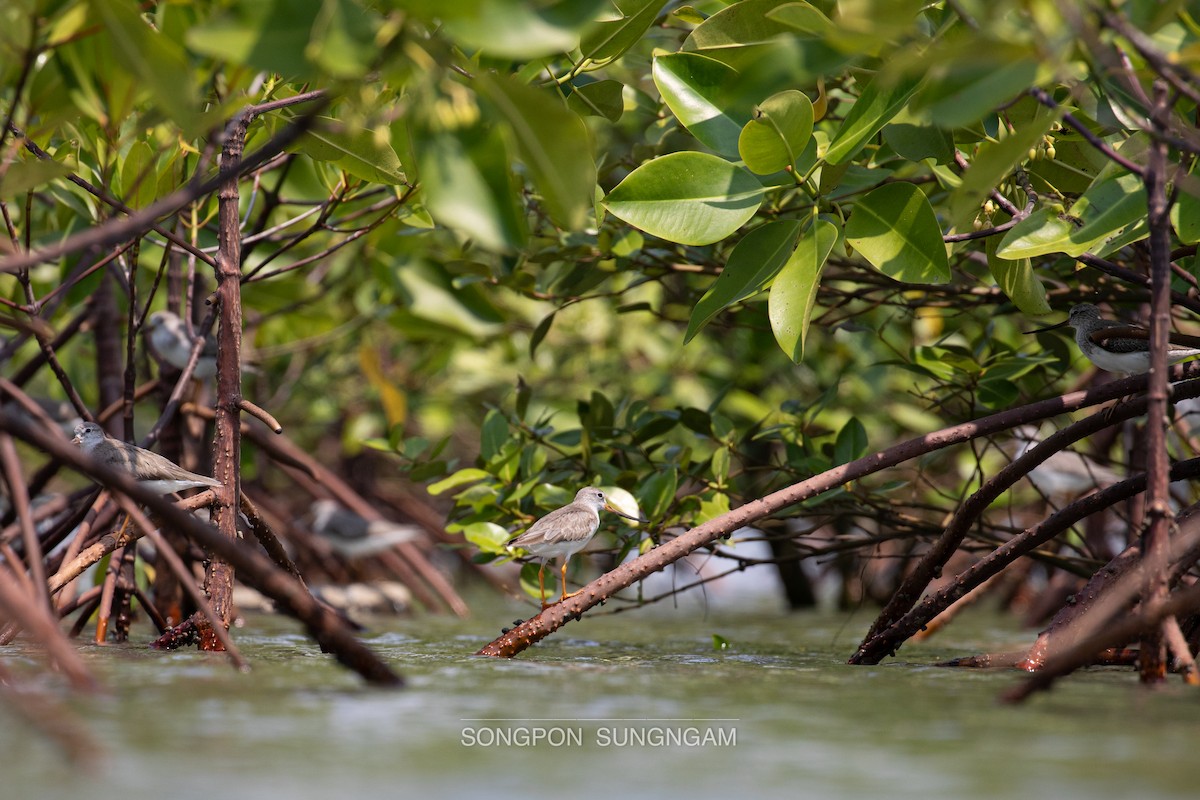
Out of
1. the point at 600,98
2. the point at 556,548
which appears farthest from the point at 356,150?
the point at 556,548

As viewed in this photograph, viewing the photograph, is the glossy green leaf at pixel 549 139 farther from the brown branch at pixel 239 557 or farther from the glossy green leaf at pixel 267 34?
the brown branch at pixel 239 557

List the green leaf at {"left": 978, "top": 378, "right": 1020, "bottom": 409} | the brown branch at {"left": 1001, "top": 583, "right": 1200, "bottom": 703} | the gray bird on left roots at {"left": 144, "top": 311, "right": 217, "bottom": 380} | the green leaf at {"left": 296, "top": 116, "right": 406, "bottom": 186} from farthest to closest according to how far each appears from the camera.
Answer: the gray bird on left roots at {"left": 144, "top": 311, "right": 217, "bottom": 380}
the green leaf at {"left": 978, "top": 378, "right": 1020, "bottom": 409}
the green leaf at {"left": 296, "top": 116, "right": 406, "bottom": 186}
the brown branch at {"left": 1001, "top": 583, "right": 1200, "bottom": 703}

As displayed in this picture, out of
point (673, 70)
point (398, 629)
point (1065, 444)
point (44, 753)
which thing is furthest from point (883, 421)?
point (44, 753)

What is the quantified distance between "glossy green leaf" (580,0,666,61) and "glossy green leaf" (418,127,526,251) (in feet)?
4.19

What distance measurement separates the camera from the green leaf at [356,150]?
321 centimetres

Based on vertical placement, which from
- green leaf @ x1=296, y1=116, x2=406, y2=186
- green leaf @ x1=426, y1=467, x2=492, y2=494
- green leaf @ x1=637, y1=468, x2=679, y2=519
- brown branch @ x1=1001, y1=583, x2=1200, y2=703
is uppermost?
green leaf @ x1=296, y1=116, x2=406, y2=186

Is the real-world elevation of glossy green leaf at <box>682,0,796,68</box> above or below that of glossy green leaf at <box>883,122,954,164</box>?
above

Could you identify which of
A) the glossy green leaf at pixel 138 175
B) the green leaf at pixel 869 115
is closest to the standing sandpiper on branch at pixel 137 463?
the glossy green leaf at pixel 138 175

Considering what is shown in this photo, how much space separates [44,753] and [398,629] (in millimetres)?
3403

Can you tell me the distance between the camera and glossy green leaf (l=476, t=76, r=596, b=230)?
2256 mm

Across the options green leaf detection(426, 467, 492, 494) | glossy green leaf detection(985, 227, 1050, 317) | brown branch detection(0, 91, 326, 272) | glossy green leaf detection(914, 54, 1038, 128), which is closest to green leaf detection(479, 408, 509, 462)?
green leaf detection(426, 467, 492, 494)

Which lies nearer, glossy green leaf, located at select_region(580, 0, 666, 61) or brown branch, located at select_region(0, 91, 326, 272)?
brown branch, located at select_region(0, 91, 326, 272)

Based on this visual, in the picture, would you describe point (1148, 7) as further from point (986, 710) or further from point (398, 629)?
point (398, 629)

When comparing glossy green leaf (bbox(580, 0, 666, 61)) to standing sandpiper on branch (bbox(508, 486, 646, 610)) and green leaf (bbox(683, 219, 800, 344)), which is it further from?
standing sandpiper on branch (bbox(508, 486, 646, 610))
